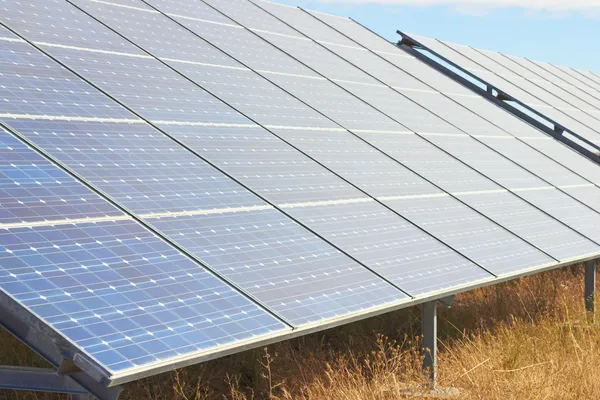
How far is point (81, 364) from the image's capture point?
5.78m

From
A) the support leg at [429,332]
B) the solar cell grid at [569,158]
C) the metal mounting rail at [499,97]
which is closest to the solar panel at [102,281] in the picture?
the support leg at [429,332]

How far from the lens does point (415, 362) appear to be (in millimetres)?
10492

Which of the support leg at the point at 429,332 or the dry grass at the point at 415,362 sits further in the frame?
the support leg at the point at 429,332

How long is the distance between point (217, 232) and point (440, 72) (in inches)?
538

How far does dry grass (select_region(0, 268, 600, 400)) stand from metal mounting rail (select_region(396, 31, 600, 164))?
4183 mm

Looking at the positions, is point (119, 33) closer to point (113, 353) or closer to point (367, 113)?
point (367, 113)

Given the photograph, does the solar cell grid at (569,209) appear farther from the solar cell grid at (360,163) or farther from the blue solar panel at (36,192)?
the blue solar panel at (36,192)

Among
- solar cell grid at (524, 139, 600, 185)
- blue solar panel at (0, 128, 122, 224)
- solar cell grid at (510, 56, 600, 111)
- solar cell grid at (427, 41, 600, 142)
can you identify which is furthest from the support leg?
solar cell grid at (510, 56, 600, 111)

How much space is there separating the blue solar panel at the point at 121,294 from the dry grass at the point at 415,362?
1272 mm

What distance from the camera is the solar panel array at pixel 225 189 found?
22.2 feet

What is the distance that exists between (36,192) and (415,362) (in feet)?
16.2

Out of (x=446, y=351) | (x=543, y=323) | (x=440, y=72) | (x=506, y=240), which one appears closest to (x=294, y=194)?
(x=506, y=240)

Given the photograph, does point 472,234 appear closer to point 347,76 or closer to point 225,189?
point 225,189

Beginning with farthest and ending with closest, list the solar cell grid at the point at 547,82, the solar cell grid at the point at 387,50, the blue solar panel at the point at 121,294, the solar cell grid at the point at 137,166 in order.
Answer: the solar cell grid at the point at 547,82 → the solar cell grid at the point at 387,50 → the solar cell grid at the point at 137,166 → the blue solar panel at the point at 121,294
